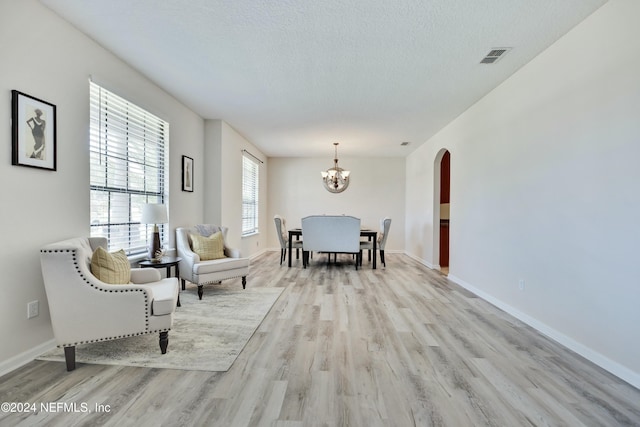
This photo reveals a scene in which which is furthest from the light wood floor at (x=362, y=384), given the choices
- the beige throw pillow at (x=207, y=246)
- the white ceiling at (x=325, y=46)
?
the white ceiling at (x=325, y=46)

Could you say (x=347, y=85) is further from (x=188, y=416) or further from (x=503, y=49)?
(x=188, y=416)

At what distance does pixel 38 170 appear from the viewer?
2279mm

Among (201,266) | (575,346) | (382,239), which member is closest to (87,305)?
(201,266)

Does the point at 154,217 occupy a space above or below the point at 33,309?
above

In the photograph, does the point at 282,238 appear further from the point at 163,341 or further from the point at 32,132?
the point at 32,132

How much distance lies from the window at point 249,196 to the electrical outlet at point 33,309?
4.46 metres

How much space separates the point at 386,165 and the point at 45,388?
781cm

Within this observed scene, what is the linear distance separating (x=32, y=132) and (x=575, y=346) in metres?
4.42

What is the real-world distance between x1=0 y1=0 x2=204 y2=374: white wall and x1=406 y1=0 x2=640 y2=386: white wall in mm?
4102

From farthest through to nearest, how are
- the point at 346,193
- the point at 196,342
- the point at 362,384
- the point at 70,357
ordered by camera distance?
the point at 346,193, the point at 196,342, the point at 70,357, the point at 362,384

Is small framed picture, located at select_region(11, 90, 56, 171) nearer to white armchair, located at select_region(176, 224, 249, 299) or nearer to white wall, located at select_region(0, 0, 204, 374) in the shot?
white wall, located at select_region(0, 0, 204, 374)

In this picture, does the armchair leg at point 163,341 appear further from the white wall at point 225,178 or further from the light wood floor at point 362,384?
the white wall at point 225,178

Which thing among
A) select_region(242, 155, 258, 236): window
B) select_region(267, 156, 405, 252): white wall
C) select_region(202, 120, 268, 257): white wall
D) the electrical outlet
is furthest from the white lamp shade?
select_region(267, 156, 405, 252): white wall

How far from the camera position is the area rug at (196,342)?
7.21 feet
